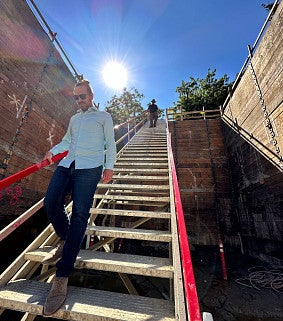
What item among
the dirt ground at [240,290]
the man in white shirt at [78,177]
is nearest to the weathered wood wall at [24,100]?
the man in white shirt at [78,177]

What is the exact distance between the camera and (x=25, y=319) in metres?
1.92

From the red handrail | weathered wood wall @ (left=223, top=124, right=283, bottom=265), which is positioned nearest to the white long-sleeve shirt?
the red handrail

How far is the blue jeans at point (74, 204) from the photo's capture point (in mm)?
1542

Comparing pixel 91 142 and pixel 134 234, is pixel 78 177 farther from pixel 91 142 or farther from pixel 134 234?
pixel 134 234

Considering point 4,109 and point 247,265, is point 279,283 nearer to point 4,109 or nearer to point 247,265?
point 247,265

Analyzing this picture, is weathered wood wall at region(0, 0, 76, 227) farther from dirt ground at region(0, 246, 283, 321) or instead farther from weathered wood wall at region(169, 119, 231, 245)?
weathered wood wall at region(169, 119, 231, 245)

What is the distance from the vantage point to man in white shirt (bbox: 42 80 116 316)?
1560 millimetres

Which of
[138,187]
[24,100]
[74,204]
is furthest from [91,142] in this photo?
[24,100]

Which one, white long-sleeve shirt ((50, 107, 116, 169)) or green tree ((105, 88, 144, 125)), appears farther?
green tree ((105, 88, 144, 125))

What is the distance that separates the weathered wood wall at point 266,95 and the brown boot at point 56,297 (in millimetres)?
5671

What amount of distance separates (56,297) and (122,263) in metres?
0.64

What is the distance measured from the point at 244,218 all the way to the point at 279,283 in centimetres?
292

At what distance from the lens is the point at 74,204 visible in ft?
Answer: 5.57

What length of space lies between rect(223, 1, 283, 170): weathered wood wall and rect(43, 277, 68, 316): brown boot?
5.67m
